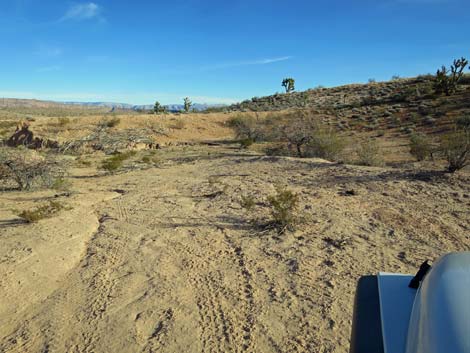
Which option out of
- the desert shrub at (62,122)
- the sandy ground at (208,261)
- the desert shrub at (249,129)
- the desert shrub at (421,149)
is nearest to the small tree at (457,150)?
the sandy ground at (208,261)

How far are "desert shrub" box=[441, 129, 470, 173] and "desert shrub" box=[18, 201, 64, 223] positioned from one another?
1058cm

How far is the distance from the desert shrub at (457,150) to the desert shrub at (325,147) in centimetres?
523

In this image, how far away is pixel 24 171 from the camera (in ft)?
36.3

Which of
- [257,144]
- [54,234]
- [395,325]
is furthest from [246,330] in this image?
[257,144]

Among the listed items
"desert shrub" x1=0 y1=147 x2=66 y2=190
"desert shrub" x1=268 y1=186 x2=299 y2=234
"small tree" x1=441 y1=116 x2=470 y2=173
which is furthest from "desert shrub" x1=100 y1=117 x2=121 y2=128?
"small tree" x1=441 y1=116 x2=470 y2=173

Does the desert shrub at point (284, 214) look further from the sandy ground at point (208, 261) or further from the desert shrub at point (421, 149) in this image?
the desert shrub at point (421, 149)

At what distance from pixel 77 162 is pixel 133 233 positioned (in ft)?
39.3

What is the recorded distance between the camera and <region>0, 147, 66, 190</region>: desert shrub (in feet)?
36.0

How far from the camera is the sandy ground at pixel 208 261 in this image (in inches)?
158

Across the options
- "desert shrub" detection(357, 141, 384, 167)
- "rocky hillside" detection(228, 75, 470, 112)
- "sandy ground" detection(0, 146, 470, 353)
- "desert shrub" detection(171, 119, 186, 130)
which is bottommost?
"sandy ground" detection(0, 146, 470, 353)

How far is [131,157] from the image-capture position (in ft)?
62.0

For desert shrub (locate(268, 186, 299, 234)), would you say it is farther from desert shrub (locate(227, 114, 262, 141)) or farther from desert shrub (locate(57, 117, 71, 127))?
desert shrub (locate(57, 117, 71, 127))

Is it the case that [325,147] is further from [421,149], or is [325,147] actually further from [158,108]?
[158,108]

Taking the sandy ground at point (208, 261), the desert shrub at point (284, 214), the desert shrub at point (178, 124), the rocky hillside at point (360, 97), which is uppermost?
the rocky hillside at point (360, 97)
